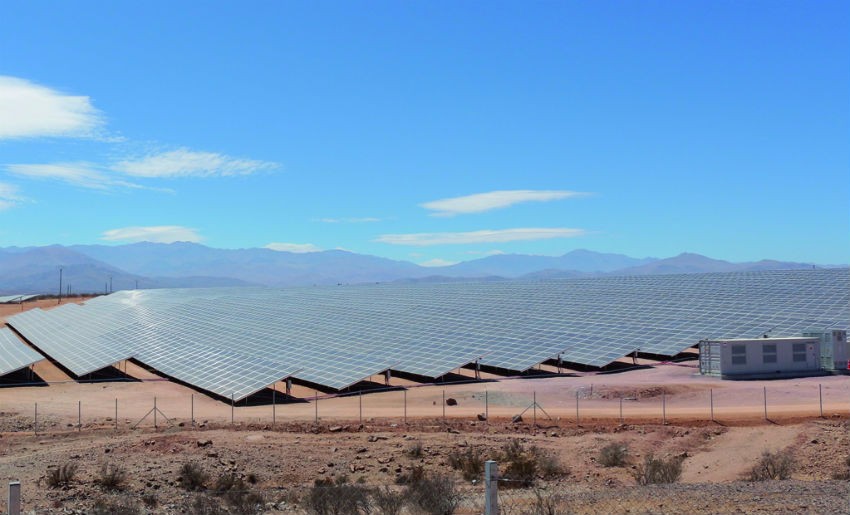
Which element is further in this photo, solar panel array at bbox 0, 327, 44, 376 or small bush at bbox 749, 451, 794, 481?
solar panel array at bbox 0, 327, 44, 376

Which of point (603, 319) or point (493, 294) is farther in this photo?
point (493, 294)

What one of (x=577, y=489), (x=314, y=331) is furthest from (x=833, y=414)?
(x=314, y=331)

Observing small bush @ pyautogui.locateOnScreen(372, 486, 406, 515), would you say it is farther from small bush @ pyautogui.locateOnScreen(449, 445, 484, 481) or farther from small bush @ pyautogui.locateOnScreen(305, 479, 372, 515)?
small bush @ pyautogui.locateOnScreen(449, 445, 484, 481)

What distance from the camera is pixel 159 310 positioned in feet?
277

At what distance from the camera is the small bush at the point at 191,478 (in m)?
19.0

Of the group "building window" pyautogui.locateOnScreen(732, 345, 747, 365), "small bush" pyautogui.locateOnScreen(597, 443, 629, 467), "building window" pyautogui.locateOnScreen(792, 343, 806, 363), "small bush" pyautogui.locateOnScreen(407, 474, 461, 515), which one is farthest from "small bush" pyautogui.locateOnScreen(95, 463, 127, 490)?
"building window" pyautogui.locateOnScreen(792, 343, 806, 363)

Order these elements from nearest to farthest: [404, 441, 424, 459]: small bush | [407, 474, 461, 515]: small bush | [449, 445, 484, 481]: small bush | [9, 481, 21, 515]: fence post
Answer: [9, 481, 21, 515]: fence post, [407, 474, 461, 515]: small bush, [449, 445, 484, 481]: small bush, [404, 441, 424, 459]: small bush

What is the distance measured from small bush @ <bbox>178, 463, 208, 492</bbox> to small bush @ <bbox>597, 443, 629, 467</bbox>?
1117cm

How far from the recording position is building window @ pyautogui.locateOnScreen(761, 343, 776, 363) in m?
41.8

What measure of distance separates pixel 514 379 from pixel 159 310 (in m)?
53.8

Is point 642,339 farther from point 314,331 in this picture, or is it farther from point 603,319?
point 314,331

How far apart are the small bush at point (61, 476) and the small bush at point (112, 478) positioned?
67cm

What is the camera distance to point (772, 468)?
1941 centimetres

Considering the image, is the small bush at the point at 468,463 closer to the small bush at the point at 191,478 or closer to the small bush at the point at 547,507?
the small bush at the point at 547,507
